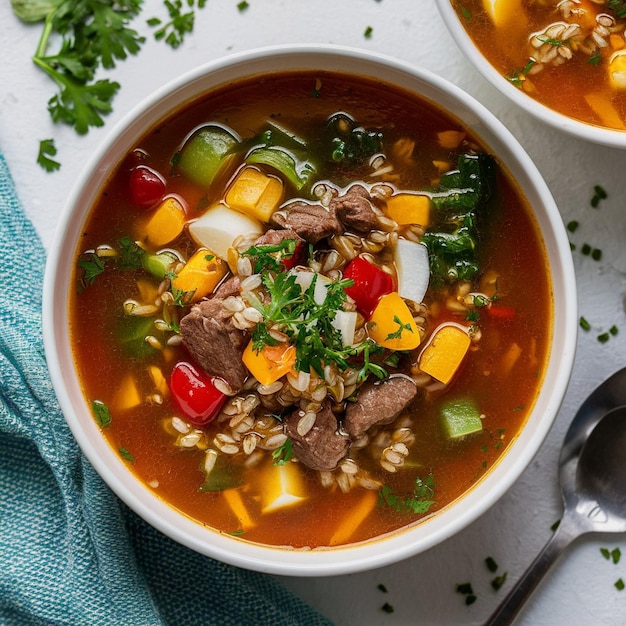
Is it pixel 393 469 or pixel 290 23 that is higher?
pixel 290 23

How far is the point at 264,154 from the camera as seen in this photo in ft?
10.1

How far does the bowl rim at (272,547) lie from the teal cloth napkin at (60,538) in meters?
0.34

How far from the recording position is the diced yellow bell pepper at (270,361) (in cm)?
296

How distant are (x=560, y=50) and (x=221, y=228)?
4.70 ft

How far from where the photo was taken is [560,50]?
331 cm

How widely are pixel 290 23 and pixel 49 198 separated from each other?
117cm

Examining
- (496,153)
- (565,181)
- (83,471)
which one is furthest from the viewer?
(565,181)

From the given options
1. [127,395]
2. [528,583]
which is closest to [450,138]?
[127,395]

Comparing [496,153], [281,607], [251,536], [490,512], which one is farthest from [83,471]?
[496,153]

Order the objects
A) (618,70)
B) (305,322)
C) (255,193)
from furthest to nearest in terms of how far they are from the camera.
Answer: (618,70) → (255,193) → (305,322)

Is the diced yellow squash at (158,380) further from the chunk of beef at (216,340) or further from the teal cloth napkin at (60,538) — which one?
the teal cloth napkin at (60,538)

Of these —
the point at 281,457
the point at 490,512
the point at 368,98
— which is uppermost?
the point at 368,98

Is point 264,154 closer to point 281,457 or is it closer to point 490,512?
point 281,457

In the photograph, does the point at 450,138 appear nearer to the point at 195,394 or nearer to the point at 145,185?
the point at 145,185
